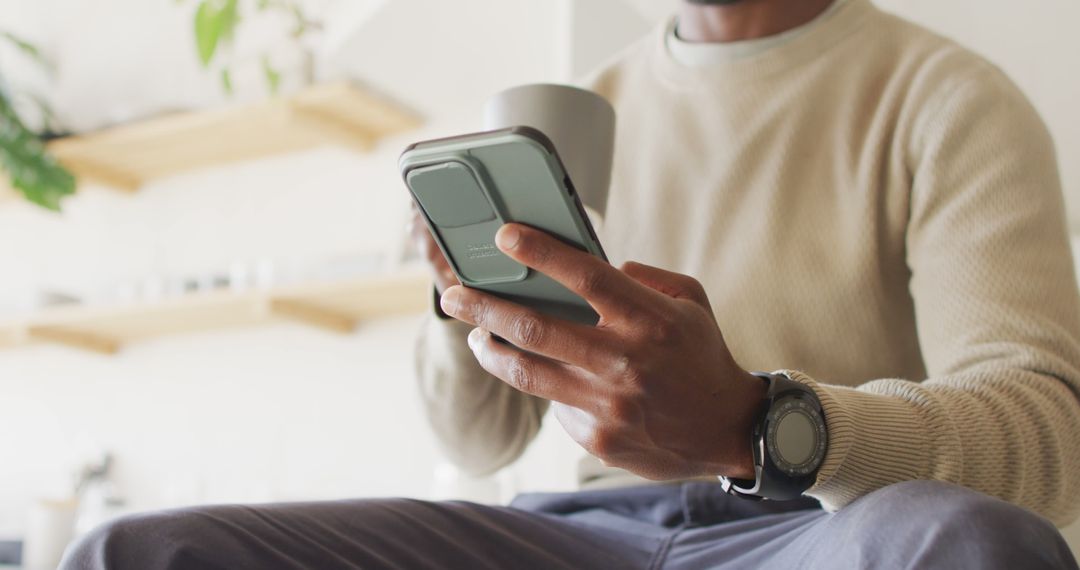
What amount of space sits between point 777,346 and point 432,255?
358 mm

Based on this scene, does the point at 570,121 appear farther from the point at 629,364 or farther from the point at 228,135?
the point at 228,135

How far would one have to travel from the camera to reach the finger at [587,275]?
525mm

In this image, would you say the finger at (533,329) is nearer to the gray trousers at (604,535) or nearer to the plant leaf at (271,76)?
the gray trousers at (604,535)

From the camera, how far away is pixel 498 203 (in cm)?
57

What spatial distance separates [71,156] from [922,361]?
7.04 ft

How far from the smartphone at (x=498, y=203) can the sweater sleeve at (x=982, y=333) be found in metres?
0.18

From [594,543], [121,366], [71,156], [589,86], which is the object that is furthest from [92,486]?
[594,543]

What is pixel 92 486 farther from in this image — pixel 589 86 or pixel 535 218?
pixel 535 218

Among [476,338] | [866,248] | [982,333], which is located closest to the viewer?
[476,338]

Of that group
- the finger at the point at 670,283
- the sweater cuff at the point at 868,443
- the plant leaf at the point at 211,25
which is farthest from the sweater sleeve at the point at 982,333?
the plant leaf at the point at 211,25

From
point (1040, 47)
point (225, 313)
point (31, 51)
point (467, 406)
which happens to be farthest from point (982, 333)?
point (31, 51)

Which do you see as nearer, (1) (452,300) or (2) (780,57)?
(1) (452,300)

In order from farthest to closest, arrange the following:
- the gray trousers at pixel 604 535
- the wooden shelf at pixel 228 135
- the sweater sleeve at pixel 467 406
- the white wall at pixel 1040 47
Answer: the wooden shelf at pixel 228 135 < the white wall at pixel 1040 47 < the sweater sleeve at pixel 467 406 < the gray trousers at pixel 604 535

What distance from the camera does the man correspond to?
1.79 feet
